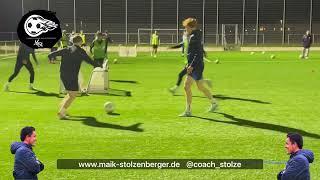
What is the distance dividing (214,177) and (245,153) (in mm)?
1589

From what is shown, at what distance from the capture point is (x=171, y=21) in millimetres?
62906

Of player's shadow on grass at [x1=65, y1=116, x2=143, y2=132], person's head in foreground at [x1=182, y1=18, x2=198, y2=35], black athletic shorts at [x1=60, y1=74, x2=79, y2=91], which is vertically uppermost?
person's head in foreground at [x1=182, y1=18, x2=198, y2=35]

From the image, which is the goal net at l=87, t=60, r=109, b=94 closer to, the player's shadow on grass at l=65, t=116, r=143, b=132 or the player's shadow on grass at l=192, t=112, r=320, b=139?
the player's shadow on grass at l=65, t=116, r=143, b=132

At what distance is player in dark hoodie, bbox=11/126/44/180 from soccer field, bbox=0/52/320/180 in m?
2.12

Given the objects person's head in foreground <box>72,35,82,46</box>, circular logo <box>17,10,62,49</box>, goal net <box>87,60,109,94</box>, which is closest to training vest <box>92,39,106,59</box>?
goal net <box>87,60,109,94</box>

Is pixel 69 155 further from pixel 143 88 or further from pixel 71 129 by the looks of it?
pixel 143 88

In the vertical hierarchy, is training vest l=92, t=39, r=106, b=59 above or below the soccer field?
above

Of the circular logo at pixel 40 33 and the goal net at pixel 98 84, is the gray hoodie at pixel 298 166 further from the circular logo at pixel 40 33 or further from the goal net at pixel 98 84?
the circular logo at pixel 40 33

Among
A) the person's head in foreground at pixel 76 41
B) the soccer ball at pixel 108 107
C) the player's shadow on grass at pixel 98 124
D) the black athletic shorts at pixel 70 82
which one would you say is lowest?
the player's shadow on grass at pixel 98 124

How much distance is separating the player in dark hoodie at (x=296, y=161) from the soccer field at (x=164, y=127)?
2.39 metres

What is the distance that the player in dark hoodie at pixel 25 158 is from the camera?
5387 millimetres

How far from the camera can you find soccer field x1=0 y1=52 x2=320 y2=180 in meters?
8.41

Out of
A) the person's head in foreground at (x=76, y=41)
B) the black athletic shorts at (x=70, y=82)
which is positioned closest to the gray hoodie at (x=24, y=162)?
the black athletic shorts at (x=70, y=82)

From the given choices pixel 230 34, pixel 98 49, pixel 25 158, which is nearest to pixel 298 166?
pixel 25 158
